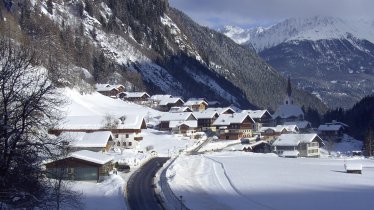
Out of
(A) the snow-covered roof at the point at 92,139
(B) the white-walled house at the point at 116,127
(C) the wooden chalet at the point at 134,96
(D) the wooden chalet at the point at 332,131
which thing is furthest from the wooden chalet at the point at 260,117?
(A) the snow-covered roof at the point at 92,139

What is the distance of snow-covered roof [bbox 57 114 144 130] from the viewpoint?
9113 centimetres

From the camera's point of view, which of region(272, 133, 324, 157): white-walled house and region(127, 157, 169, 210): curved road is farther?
region(272, 133, 324, 157): white-walled house

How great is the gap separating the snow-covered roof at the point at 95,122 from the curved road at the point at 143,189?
2375 centimetres

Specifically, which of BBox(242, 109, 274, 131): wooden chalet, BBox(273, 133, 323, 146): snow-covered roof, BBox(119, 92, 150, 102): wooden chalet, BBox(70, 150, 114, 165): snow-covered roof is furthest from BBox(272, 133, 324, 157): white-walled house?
BBox(70, 150, 114, 165): snow-covered roof

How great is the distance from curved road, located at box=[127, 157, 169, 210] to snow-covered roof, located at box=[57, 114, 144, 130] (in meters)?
23.8

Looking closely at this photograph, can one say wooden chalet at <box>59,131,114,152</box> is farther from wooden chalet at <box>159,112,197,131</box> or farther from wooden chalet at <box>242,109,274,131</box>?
wooden chalet at <box>242,109,274,131</box>

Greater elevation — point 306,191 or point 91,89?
point 91,89

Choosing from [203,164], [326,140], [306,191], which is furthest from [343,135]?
[306,191]

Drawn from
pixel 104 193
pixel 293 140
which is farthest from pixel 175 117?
pixel 104 193

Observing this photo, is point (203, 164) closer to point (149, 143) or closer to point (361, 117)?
point (149, 143)

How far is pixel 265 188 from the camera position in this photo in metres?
46.4

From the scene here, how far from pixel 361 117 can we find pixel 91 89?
8734 centimetres

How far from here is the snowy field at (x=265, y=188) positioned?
38344 millimetres

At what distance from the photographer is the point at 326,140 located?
15025 centimetres
